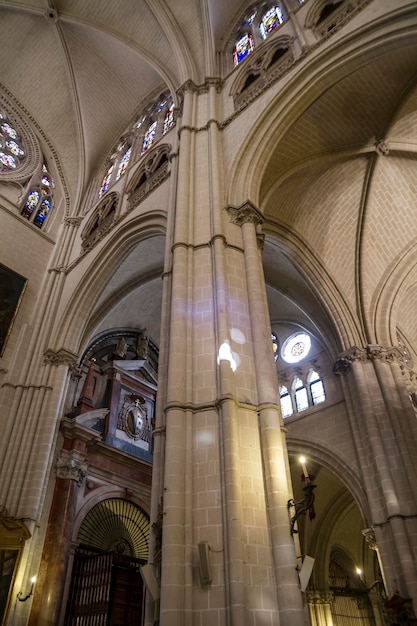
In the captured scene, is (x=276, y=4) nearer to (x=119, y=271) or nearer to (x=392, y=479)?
(x=119, y=271)

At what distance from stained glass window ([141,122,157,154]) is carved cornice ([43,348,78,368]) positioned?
7408 millimetres

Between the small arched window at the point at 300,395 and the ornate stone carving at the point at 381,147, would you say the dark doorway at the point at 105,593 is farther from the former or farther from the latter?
the ornate stone carving at the point at 381,147

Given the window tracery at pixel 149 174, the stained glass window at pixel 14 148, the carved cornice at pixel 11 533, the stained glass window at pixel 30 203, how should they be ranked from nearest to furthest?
1. the carved cornice at pixel 11 533
2. the window tracery at pixel 149 174
3. the stained glass window at pixel 30 203
4. the stained glass window at pixel 14 148

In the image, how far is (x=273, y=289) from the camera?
1527 cm

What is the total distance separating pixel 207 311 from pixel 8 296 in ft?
28.3

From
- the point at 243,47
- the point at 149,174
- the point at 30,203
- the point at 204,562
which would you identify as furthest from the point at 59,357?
the point at 243,47

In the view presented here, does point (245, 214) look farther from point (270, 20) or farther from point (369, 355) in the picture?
point (270, 20)

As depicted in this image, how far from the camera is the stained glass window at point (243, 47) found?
1353 centimetres

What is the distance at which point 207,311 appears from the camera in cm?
730

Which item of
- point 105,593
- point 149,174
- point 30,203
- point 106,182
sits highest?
point 106,182

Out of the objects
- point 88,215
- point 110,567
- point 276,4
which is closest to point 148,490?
point 110,567

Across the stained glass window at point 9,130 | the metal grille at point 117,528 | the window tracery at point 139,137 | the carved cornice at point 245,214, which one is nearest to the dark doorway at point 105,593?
the metal grille at point 117,528

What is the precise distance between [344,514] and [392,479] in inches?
282

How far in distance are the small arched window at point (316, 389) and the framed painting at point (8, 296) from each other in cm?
883
